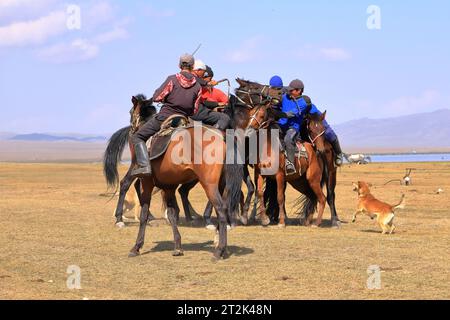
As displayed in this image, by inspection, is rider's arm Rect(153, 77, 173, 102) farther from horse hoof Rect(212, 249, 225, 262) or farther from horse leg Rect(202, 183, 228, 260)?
horse hoof Rect(212, 249, 225, 262)

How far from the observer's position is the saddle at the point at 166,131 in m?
10.9

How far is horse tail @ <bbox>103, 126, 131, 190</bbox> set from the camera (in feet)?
54.0

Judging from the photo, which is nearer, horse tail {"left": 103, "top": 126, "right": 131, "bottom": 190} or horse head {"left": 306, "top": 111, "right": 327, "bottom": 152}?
horse head {"left": 306, "top": 111, "right": 327, "bottom": 152}

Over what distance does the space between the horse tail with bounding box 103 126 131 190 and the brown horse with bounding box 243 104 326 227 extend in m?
3.42

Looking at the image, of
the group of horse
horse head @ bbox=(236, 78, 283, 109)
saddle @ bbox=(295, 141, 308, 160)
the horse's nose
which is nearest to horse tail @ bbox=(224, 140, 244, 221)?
the group of horse

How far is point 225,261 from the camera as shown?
10555mm

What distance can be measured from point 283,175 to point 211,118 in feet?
12.2

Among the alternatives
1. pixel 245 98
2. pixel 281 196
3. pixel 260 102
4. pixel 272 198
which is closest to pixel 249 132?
pixel 260 102

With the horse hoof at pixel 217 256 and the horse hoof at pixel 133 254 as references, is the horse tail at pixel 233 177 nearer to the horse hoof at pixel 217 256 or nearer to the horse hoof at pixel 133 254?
the horse hoof at pixel 217 256

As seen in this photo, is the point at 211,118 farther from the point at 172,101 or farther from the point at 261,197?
the point at 261,197

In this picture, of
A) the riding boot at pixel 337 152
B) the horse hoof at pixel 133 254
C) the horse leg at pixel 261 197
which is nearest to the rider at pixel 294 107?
the horse leg at pixel 261 197
